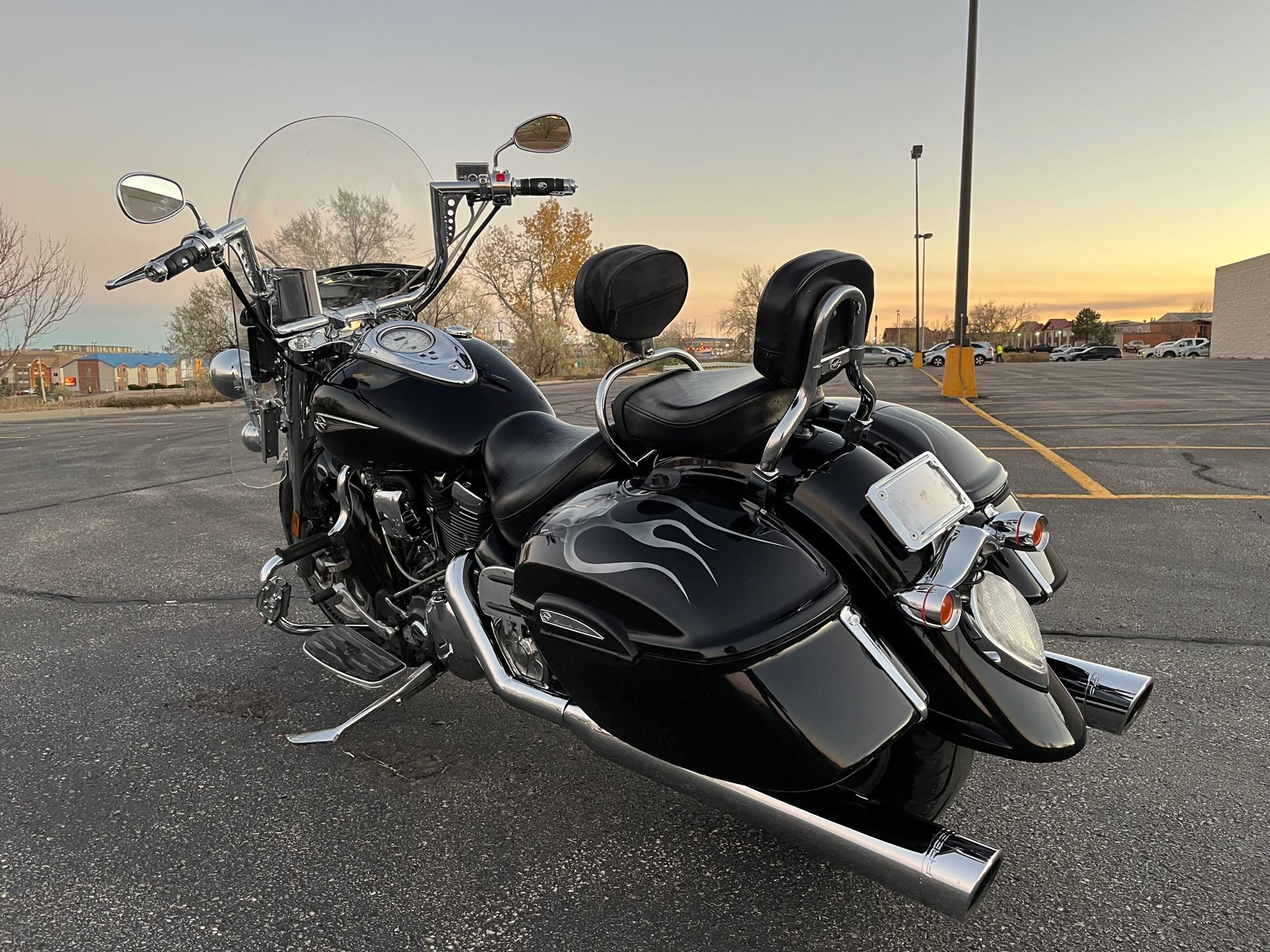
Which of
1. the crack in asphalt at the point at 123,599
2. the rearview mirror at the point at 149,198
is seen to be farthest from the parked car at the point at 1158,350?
the rearview mirror at the point at 149,198

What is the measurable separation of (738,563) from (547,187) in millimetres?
2056

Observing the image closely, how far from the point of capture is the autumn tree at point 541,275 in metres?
28.8

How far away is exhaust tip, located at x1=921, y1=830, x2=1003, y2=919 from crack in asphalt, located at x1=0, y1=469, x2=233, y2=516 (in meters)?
5.85

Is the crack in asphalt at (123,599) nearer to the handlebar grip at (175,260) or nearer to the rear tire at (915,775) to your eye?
the handlebar grip at (175,260)

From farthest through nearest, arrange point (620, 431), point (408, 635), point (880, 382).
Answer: point (880, 382) → point (408, 635) → point (620, 431)

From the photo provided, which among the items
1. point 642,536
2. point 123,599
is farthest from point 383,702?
point 123,599

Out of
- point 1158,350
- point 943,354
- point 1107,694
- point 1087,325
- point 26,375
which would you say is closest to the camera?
point 1107,694

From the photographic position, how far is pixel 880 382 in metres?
21.8

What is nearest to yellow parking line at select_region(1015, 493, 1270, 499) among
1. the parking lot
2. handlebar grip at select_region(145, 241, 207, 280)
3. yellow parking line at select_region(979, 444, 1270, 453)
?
the parking lot

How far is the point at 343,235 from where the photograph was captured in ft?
10.0

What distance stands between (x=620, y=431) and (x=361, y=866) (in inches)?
51.1

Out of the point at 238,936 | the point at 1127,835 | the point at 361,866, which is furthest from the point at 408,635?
the point at 1127,835

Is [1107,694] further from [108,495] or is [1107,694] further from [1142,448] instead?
[108,495]

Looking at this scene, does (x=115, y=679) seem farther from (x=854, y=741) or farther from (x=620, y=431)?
(x=854, y=741)
